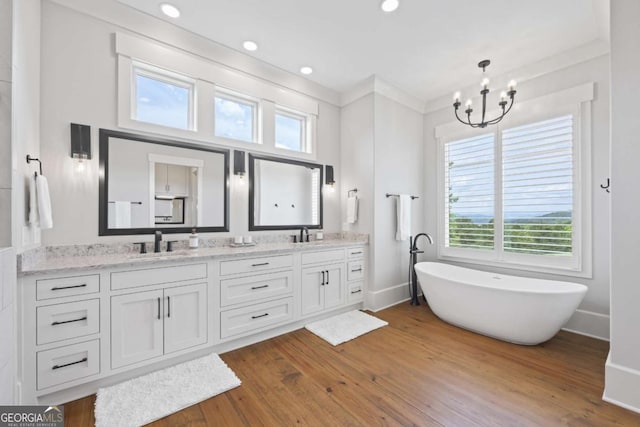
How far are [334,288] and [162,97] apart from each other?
277 cm

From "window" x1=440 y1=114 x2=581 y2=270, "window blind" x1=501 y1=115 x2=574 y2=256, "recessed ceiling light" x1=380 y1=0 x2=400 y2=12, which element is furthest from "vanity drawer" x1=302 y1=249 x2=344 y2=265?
"recessed ceiling light" x1=380 y1=0 x2=400 y2=12

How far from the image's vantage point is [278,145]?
3.42m

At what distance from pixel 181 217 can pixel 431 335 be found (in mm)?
2857

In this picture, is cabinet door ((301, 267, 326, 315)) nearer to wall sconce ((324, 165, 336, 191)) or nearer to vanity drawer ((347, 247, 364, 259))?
vanity drawer ((347, 247, 364, 259))

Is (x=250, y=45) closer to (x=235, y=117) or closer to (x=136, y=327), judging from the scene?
(x=235, y=117)

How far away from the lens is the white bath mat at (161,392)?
1.62 m

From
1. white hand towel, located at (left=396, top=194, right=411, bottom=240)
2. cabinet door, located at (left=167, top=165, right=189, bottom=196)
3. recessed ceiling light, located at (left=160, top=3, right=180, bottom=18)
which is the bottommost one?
white hand towel, located at (left=396, top=194, right=411, bottom=240)

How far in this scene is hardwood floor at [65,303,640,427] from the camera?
164 centimetres

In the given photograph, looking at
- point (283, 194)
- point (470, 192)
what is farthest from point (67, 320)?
point (470, 192)

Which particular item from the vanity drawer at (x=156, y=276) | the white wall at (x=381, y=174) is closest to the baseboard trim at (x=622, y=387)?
the white wall at (x=381, y=174)

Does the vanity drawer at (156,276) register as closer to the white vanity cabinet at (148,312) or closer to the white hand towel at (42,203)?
the white vanity cabinet at (148,312)

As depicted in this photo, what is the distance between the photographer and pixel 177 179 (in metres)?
2.67

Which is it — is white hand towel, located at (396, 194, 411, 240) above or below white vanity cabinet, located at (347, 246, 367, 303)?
above
